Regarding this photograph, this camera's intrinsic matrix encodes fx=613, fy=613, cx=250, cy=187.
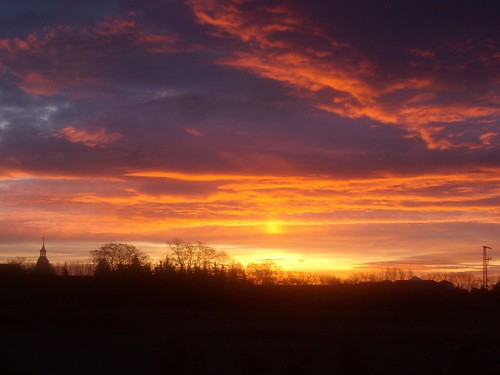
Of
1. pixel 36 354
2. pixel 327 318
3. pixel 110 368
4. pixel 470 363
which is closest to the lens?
pixel 470 363

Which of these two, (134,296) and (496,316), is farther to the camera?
(134,296)

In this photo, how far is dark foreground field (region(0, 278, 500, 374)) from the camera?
524 inches

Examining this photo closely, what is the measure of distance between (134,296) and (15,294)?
858cm

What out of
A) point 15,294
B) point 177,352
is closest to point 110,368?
point 177,352

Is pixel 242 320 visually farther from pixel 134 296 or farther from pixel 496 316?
pixel 496 316

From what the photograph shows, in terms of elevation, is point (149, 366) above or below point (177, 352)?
below

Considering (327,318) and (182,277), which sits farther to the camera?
(182,277)

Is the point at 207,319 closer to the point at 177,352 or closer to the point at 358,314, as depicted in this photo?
the point at 358,314

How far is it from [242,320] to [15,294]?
13756 mm

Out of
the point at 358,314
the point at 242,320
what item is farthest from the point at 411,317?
the point at 242,320

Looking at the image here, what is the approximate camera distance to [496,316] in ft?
116

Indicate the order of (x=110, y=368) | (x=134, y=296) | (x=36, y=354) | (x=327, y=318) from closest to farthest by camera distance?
(x=110, y=368), (x=36, y=354), (x=327, y=318), (x=134, y=296)

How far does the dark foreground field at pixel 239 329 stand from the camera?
524 inches

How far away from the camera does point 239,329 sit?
94.8 feet
